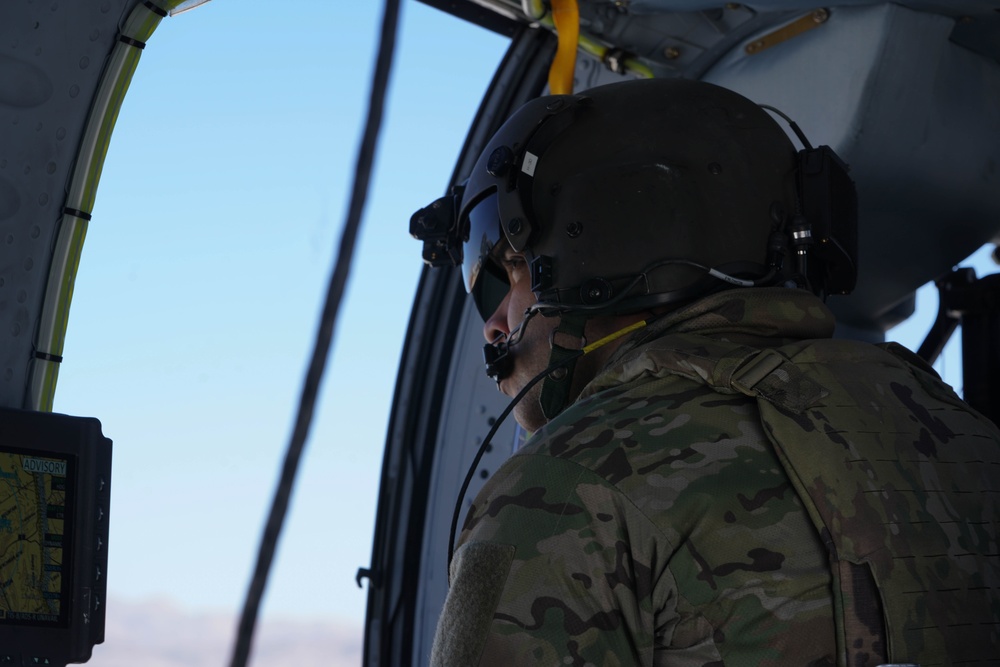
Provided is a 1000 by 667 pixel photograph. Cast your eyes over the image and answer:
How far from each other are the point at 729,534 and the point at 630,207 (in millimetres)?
599

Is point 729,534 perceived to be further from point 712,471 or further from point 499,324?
point 499,324

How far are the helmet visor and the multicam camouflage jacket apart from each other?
1.92 feet

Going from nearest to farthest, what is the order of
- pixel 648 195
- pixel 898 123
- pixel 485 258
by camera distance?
pixel 648 195, pixel 485 258, pixel 898 123

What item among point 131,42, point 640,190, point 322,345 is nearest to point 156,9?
point 131,42

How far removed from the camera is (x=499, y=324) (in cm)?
205

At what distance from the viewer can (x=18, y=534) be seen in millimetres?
2045

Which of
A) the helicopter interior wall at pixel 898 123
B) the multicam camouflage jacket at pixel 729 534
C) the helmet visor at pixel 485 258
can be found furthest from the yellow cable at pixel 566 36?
the multicam camouflage jacket at pixel 729 534

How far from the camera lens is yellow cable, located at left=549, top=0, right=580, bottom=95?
282 cm

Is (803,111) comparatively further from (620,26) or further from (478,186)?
(478,186)

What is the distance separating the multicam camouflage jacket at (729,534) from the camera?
1.29 metres

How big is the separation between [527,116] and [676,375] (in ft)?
2.11

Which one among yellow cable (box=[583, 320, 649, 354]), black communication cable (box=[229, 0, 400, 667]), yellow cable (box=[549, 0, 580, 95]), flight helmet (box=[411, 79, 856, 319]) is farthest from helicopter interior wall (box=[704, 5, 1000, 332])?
black communication cable (box=[229, 0, 400, 667])

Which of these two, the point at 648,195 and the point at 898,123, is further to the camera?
the point at 898,123

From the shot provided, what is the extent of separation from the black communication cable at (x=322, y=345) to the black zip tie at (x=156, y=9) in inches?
66.4
